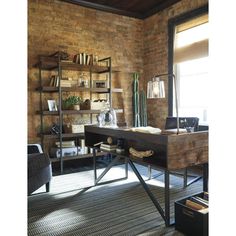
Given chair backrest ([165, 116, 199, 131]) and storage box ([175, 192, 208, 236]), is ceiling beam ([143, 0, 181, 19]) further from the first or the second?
storage box ([175, 192, 208, 236])

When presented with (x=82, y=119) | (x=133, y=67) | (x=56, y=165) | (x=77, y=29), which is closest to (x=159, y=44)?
(x=133, y=67)

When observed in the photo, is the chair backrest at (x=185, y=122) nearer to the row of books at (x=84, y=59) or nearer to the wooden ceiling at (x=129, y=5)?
the row of books at (x=84, y=59)

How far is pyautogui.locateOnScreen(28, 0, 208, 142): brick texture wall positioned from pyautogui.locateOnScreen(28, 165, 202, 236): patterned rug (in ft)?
5.26

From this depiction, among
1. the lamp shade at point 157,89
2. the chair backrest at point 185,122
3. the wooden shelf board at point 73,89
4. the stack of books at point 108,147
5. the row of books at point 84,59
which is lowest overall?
the stack of books at point 108,147

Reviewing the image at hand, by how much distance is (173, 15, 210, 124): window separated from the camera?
4457 millimetres

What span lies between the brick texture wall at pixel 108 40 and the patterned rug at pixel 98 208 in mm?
1603

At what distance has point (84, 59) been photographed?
4.61m

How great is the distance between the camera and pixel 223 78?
2.11 ft

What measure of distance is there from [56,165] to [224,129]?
4.35 m

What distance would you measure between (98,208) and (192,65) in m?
3.25

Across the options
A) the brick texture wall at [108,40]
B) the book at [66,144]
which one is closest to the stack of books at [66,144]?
the book at [66,144]

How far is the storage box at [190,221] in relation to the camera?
2035 mm
